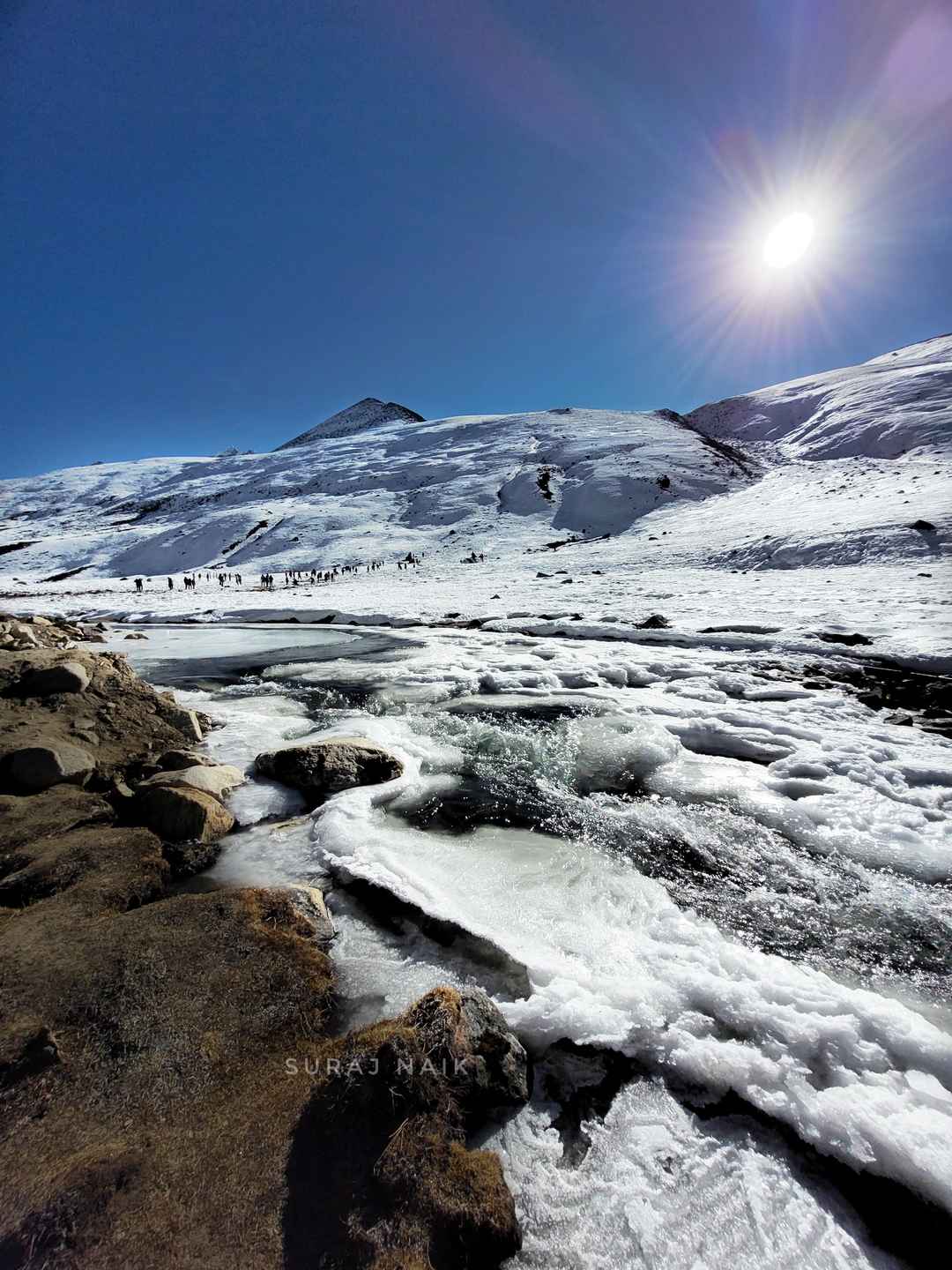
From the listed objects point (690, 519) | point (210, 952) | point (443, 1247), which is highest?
point (690, 519)

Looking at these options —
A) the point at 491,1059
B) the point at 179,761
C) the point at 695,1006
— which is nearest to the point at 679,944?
the point at 695,1006

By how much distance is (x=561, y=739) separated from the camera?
309 inches

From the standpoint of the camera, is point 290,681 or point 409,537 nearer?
point 290,681

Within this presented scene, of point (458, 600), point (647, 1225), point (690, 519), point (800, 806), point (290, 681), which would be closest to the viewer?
point (647, 1225)

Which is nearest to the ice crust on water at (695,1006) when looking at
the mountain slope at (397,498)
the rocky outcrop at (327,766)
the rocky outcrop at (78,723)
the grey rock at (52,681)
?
the rocky outcrop at (327,766)

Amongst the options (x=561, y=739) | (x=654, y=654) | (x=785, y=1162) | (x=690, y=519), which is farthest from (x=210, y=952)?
(x=690, y=519)

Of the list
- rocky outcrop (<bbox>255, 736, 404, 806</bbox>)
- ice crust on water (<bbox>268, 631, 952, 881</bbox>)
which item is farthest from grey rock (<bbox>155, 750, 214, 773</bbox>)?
ice crust on water (<bbox>268, 631, 952, 881</bbox>)

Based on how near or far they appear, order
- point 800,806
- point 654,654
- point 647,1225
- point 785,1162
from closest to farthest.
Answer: point 647,1225 < point 785,1162 < point 800,806 < point 654,654

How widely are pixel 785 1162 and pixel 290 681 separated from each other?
11.4 m

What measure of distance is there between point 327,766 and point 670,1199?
4.74m

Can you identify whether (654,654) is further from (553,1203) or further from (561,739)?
(553,1203)

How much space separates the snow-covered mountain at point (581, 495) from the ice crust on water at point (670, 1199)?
2914 cm

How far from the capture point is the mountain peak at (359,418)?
163 m

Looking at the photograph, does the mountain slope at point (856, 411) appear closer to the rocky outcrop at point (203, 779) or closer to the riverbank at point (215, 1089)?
the rocky outcrop at point (203, 779)
